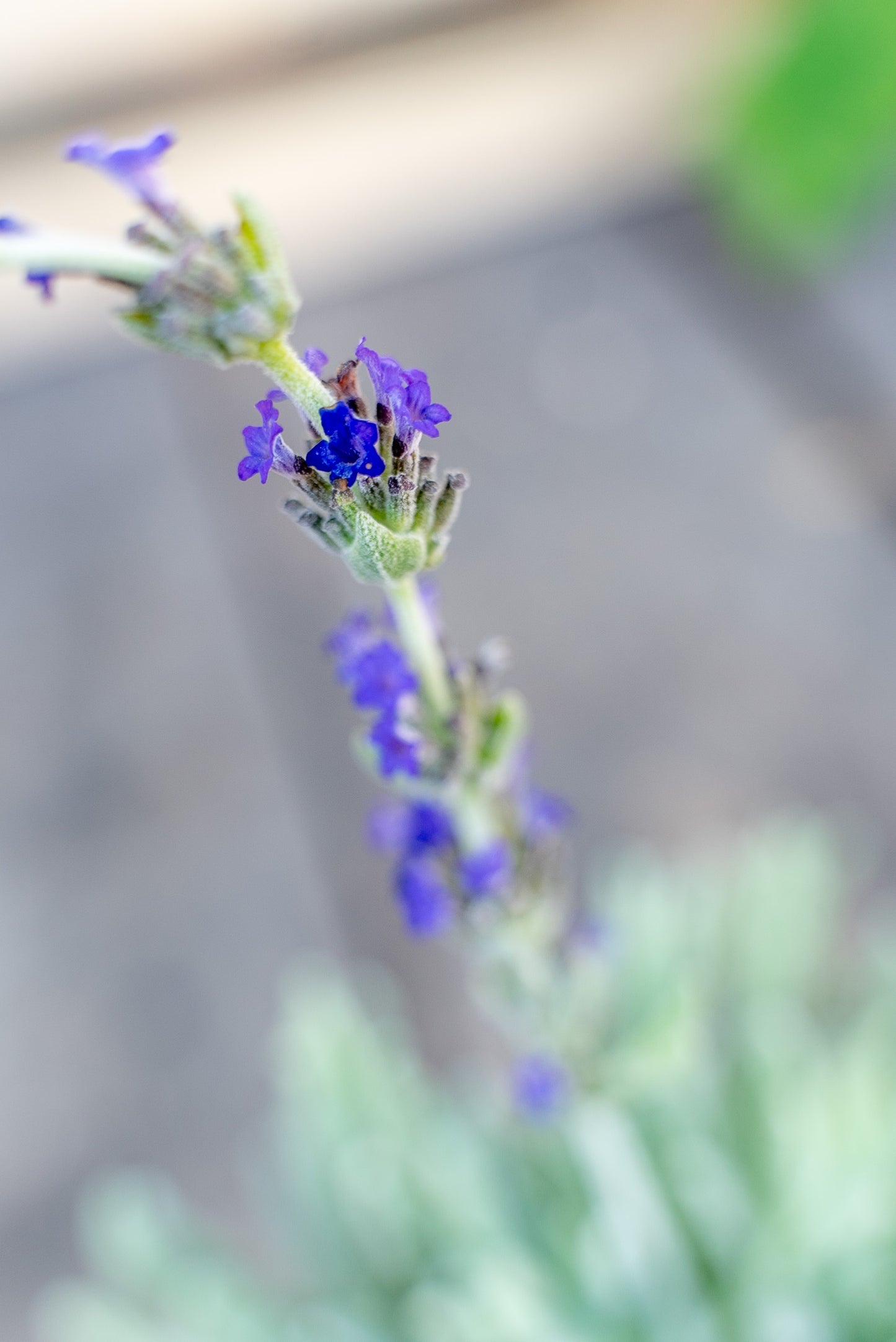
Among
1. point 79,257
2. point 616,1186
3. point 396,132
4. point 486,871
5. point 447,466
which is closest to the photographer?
point 79,257

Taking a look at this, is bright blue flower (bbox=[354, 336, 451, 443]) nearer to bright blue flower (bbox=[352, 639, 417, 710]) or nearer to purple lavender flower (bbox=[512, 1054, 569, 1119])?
bright blue flower (bbox=[352, 639, 417, 710])

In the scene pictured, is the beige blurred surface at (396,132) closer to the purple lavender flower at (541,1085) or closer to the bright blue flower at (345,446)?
the purple lavender flower at (541,1085)

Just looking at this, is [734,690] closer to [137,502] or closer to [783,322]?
[783,322]

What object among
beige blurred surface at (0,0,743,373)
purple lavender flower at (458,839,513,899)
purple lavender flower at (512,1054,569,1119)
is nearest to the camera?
purple lavender flower at (458,839,513,899)

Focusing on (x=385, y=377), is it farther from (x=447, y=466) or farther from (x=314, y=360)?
(x=447, y=466)

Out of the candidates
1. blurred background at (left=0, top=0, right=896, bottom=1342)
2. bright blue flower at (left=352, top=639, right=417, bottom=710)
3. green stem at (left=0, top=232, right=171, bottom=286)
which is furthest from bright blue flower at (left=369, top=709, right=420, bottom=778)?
blurred background at (left=0, top=0, right=896, bottom=1342)

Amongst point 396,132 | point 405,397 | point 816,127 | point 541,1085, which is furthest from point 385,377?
point 396,132
